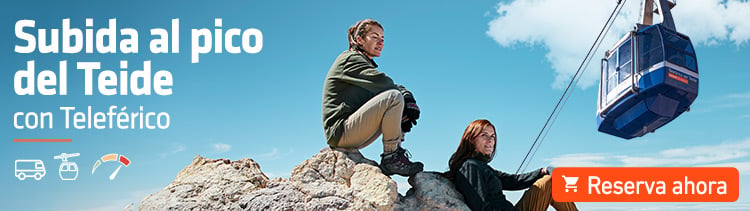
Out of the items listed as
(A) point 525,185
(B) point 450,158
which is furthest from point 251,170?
(A) point 525,185

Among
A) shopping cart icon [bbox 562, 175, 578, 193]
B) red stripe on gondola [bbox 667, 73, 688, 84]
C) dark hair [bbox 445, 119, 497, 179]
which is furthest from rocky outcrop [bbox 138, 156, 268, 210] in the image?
red stripe on gondola [bbox 667, 73, 688, 84]

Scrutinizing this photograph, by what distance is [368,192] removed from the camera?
4.14 m

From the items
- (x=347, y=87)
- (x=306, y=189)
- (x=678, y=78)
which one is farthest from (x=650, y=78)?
(x=306, y=189)

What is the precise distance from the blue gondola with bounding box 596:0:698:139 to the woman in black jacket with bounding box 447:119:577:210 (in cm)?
763

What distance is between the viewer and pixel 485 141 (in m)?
4.50

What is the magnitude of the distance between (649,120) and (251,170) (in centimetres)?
957

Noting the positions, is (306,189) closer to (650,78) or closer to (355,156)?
(355,156)

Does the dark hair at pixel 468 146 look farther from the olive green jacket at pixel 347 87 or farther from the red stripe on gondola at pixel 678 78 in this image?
the red stripe on gondola at pixel 678 78

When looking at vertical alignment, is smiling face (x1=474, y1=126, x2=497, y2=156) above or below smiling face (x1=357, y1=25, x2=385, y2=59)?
below

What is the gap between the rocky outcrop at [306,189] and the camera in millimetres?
4082

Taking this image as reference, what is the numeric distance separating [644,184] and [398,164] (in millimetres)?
2053

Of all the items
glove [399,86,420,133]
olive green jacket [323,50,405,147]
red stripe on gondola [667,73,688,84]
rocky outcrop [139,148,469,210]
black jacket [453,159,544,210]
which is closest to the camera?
rocky outcrop [139,148,469,210]

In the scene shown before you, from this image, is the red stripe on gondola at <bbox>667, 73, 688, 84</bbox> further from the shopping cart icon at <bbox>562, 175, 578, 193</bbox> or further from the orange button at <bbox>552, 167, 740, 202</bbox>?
the shopping cart icon at <bbox>562, 175, 578, 193</bbox>

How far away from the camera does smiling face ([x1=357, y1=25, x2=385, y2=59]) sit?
4648mm
